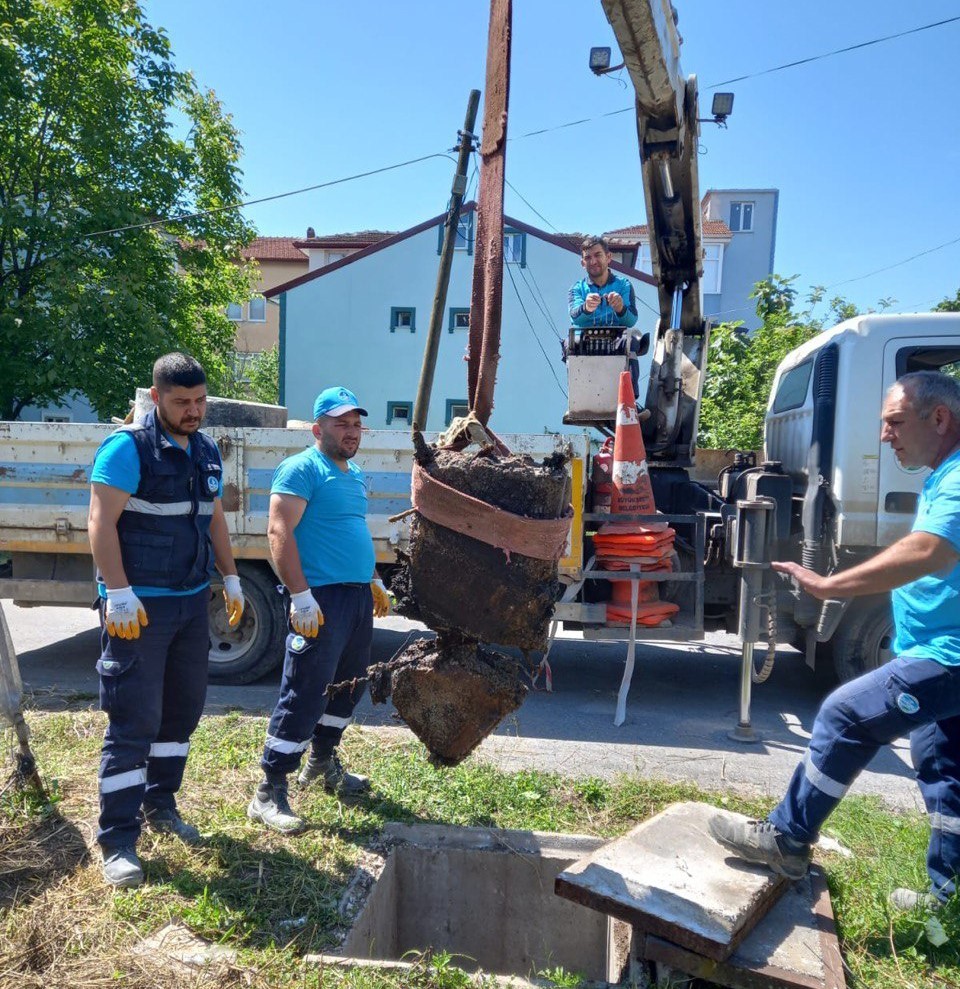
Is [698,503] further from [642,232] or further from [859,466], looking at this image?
[642,232]

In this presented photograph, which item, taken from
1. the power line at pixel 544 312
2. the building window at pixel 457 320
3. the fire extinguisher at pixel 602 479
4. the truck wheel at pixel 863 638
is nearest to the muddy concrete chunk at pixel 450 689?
the fire extinguisher at pixel 602 479

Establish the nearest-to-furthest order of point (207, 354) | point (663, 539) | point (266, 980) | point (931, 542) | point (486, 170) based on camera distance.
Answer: point (486, 170) → point (266, 980) → point (931, 542) → point (663, 539) → point (207, 354)

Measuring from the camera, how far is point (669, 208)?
548 centimetres

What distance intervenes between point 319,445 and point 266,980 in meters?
2.06

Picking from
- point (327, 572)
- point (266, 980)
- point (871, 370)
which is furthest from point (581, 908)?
point (871, 370)

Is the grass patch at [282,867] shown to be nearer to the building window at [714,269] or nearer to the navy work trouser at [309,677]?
the navy work trouser at [309,677]

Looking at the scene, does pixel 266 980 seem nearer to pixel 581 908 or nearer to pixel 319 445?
pixel 581 908

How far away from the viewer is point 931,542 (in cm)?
251

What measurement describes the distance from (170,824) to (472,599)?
1932mm

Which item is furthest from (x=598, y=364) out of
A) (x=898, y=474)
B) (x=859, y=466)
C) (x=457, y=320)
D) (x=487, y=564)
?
(x=457, y=320)

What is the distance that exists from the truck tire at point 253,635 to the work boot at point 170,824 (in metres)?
2.40

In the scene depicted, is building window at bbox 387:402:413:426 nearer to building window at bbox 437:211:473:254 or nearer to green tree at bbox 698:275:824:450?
building window at bbox 437:211:473:254

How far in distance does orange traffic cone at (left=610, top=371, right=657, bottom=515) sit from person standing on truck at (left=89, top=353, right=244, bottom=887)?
2860 millimetres

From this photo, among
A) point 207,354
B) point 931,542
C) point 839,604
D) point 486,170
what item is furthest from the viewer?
point 207,354
